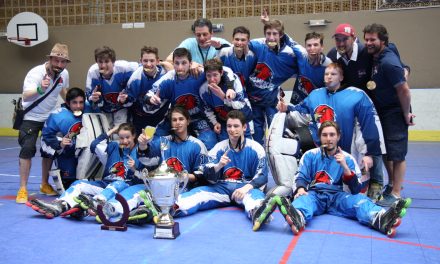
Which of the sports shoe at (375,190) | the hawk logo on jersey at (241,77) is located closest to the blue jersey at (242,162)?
the hawk logo on jersey at (241,77)

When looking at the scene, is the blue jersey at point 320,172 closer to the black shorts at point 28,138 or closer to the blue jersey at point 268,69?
the blue jersey at point 268,69

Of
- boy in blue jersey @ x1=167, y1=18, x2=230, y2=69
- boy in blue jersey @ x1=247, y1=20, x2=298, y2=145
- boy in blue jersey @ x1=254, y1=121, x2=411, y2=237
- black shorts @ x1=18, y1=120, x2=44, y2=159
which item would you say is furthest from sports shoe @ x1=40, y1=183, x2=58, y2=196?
boy in blue jersey @ x1=254, y1=121, x2=411, y2=237

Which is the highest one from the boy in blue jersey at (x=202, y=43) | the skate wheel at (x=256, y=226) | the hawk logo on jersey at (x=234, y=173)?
the boy in blue jersey at (x=202, y=43)

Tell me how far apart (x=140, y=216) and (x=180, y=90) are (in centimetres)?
145

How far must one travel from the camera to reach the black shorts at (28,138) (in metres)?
4.62

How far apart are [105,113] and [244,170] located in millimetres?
1795

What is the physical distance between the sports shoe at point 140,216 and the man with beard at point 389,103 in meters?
2.14

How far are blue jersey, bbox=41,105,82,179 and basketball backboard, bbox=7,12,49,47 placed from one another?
7.01 m

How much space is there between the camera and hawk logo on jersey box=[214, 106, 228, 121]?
15.0 feet

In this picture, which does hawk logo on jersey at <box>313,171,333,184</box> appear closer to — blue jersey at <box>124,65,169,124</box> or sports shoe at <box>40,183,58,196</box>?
blue jersey at <box>124,65,169,124</box>

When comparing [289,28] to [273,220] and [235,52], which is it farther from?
[273,220]

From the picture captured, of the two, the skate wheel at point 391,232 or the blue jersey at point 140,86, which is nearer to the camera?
the skate wheel at point 391,232

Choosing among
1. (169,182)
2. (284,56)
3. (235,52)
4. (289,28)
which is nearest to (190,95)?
(235,52)

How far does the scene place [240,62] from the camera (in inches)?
189
